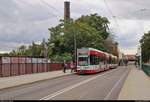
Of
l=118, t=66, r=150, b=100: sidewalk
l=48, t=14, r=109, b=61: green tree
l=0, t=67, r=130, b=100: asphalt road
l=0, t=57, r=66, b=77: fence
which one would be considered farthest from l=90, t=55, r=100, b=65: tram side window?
l=48, t=14, r=109, b=61: green tree

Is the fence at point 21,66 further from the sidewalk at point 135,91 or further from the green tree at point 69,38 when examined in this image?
the green tree at point 69,38

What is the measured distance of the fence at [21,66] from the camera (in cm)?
5025

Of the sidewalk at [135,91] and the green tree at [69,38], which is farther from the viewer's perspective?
the green tree at [69,38]

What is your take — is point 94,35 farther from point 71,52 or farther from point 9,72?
point 9,72

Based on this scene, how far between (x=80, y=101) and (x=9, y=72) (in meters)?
34.1

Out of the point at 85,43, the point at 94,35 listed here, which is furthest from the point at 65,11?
the point at 85,43

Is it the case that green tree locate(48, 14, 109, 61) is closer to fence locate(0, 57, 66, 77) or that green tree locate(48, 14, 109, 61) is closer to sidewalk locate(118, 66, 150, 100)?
fence locate(0, 57, 66, 77)

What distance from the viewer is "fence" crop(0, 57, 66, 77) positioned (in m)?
50.2

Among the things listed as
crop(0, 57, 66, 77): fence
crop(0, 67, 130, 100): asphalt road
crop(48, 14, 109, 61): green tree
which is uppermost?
crop(48, 14, 109, 61): green tree

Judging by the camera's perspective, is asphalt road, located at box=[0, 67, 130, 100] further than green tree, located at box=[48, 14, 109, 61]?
No

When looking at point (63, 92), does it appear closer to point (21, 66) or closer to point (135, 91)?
point (135, 91)

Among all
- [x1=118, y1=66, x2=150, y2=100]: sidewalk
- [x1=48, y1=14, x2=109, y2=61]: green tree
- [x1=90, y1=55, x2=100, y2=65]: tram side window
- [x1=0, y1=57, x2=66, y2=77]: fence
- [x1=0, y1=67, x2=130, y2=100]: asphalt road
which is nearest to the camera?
[x1=118, y1=66, x2=150, y2=100]: sidewalk

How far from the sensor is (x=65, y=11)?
438ft

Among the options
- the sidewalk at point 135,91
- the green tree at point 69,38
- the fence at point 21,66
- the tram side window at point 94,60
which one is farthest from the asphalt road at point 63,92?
the green tree at point 69,38
